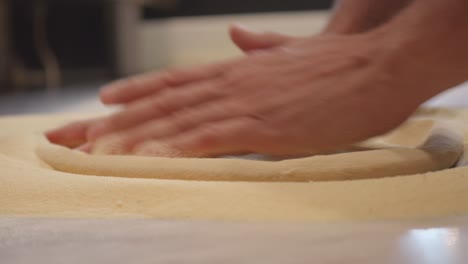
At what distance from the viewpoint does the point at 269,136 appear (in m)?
0.55

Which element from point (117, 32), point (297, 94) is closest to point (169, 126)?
point (297, 94)

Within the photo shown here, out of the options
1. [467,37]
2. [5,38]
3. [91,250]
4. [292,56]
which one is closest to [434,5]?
[467,37]

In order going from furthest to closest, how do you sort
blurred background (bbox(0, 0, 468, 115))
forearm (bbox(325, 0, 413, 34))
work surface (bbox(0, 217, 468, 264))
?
blurred background (bbox(0, 0, 468, 115))
forearm (bbox(325, 0, 413, 34))
work surface (bbox(0, 217, 468, 264))

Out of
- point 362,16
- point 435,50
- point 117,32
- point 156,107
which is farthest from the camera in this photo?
point 117,32

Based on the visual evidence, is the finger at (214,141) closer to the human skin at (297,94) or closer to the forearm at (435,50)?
the human skin at (297,94)

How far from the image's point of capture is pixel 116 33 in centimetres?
308

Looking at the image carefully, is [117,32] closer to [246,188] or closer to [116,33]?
[116,33]

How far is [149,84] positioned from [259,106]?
17cm

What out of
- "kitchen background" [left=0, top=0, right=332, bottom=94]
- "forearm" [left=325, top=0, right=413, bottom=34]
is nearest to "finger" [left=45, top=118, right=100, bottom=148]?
"forearm" [left=325, top=0, right=413, bottom=34]

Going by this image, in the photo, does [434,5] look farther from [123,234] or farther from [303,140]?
[123,234]

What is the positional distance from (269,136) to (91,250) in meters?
0.24

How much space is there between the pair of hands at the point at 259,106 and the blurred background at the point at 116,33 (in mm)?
1823

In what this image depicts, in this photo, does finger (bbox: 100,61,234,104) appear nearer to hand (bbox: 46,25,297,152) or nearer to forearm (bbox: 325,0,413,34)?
hand (bbox: 46,25,297,152)

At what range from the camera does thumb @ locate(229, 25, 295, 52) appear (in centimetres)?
79
